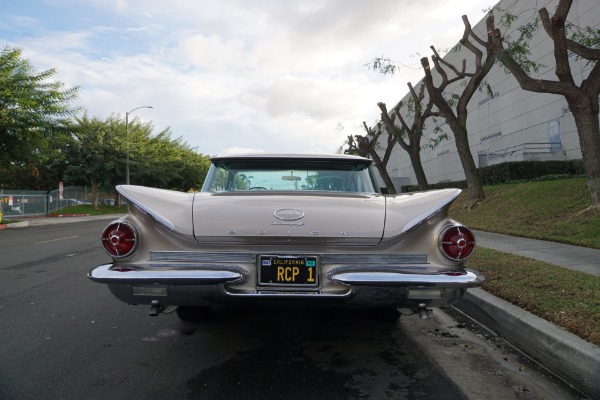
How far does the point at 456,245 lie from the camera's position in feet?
10.2

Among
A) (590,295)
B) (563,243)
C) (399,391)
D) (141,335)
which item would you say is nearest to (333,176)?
(399,391)

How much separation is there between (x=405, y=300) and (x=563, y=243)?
7419 mm

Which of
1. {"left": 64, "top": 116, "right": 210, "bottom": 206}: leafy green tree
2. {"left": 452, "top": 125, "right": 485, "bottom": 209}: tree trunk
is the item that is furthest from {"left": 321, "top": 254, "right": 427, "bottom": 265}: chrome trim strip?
{"left": 64, "top": 116, "right": 210, "bottom": 206}: leafy green tree

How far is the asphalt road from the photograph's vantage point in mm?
3008

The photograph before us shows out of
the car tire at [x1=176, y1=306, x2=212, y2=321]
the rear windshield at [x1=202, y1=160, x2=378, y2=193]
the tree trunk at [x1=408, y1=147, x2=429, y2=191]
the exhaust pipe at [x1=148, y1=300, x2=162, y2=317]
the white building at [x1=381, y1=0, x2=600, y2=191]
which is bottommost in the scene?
the car tire at [x1=176, y1=306, x2=212, y2=321]

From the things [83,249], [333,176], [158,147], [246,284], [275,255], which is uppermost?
[158,147]

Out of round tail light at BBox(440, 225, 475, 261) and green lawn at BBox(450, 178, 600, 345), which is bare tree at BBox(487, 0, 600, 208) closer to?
green lawn at BBox(450, 178, 600, 345)

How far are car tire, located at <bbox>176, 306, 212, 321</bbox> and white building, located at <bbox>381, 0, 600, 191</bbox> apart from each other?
59.1 feet

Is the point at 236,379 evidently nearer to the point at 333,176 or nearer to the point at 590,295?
the point at 333,176

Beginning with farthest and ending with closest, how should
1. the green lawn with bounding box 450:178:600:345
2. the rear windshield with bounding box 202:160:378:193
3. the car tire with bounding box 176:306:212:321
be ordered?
the car tire with bounding box 176:306:212:321
the rear windshield with bounding box 202:160:378:193
the green lawn with bounding box 450:178:600:345

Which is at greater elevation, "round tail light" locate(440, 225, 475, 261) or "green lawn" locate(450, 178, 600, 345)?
"round tail light" locate(440, 225, 475, 261)

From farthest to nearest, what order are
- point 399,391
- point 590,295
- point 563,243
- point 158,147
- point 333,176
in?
1. point 158,147
2. point 563,243
3. point 590,295
4. point 333,176
5. point 399,391

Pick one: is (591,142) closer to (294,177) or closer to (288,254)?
(294,177)

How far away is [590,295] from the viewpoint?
14.9 feet
